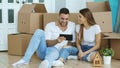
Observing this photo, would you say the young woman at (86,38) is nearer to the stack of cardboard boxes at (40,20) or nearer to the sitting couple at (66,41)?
the sitting couple at (66,41)

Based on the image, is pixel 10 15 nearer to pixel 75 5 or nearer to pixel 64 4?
pixel 64 4

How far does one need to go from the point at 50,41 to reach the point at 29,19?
777mm

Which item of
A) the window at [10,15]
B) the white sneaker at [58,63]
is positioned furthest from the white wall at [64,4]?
the white sneaker at [58,63]

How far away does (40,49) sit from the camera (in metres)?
3.47

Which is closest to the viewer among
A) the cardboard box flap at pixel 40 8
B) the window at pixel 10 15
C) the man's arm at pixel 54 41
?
the man's arm at pixel 54 41

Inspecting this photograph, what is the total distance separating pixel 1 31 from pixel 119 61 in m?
2.35

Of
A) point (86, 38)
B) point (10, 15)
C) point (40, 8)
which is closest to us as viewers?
point (86, 38)

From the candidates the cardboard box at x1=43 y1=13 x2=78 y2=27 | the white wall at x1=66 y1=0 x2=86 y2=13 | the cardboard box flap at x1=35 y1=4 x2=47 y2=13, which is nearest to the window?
the cardboard box flap at x1=35 y1=4 x2=47 y2=13

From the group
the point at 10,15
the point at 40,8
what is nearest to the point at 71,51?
the point at 40,8

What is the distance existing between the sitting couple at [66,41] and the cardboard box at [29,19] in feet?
2.17

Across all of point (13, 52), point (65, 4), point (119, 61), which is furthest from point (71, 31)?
point (65, 4)

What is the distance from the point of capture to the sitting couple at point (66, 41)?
3492mm

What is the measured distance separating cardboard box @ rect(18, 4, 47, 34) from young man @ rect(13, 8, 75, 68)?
2.17ft

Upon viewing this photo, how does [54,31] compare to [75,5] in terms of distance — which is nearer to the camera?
[54,31]
